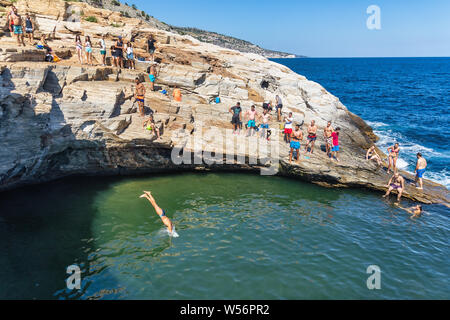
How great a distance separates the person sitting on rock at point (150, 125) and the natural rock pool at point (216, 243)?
3.60m

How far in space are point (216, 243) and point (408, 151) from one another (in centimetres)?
2657

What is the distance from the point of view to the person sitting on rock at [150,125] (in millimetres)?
18891

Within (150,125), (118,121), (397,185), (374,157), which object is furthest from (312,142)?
(118,121)

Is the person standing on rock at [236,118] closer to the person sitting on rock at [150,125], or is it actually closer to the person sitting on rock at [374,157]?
the person sitting on rock at [150,125]

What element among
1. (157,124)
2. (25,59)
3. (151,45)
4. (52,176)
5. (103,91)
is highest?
(151,45)

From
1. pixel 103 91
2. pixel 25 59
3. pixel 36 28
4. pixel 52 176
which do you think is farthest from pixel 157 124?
Answer: pixel 36 28

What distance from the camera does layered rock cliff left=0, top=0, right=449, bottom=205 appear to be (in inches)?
633

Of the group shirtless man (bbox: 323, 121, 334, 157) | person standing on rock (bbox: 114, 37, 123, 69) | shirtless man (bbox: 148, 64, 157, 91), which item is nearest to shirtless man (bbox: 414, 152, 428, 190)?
shirtless man (bbox: 323, 121, 334, 157)

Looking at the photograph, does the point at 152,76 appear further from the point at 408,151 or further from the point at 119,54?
the point at 408,151

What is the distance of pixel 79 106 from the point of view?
1750 centimetres

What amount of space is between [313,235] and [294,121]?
13070 millimetres

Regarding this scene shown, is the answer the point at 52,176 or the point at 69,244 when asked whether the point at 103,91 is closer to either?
the point at 52,176

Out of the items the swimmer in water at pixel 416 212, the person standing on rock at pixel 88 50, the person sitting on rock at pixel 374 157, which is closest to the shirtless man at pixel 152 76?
the person standing on rock at pixel 88 50
